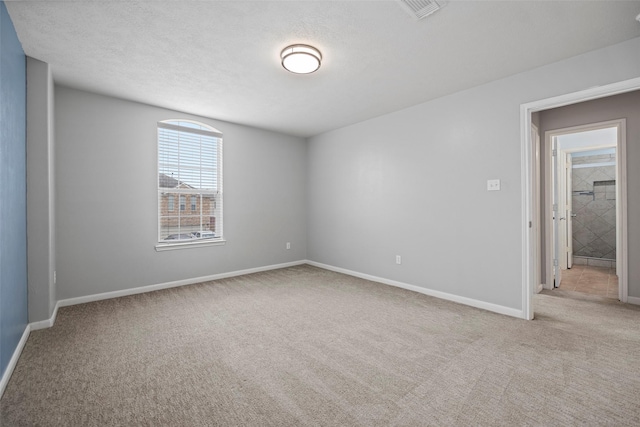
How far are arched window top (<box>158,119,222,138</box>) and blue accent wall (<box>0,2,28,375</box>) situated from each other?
5.28 feet

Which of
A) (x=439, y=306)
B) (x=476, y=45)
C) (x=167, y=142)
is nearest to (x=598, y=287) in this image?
(x=439, y=306)

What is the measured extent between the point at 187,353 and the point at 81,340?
1.05 metres

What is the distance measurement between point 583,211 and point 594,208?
Result: 0.18 m

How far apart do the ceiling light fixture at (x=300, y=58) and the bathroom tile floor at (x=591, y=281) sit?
4.56m

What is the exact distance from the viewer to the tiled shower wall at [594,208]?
5715mm

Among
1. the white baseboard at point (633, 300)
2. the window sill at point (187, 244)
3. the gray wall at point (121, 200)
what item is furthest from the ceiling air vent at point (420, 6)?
the white baseboard at point (633, 300)

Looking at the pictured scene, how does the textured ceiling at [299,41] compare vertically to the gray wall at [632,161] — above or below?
above

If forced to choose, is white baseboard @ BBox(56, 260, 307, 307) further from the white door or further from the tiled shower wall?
the tiled shower wall

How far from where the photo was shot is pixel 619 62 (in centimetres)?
246

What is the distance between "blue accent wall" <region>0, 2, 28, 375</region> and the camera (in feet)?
6.39

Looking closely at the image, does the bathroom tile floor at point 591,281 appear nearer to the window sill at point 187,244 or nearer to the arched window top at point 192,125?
the window sill at point 187,244

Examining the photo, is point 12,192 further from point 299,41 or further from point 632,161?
point 632,161

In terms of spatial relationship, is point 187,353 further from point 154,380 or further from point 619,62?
point 619,62

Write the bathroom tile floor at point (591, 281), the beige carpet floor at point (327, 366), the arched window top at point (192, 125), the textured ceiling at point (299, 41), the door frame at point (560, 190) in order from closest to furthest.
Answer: the beige carpet floor at point (327, 366) < the textured ceiling at point (299, 41) < the door frame at point (560, 190) < the bathroom tile floor at point (591, 281) < the arched window top at point (192, 125)
